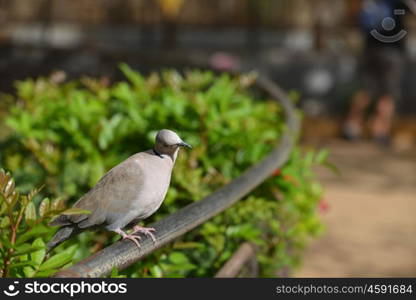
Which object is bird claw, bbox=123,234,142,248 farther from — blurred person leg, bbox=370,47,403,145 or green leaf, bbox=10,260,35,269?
blurred person leg, bbox=370,47,403,145

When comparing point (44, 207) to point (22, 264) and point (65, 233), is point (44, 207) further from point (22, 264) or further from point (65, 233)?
point (65, 233)

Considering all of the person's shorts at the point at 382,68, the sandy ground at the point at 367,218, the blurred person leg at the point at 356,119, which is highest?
the person's shorts at the point at 382,68

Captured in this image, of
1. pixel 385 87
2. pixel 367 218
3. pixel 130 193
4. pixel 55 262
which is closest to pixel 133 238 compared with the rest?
pixel 130 193

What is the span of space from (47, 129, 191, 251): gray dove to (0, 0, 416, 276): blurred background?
132 inches

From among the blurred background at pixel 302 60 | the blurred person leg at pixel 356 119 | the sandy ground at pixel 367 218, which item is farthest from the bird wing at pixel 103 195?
the blurred person leg at pixel 356 119

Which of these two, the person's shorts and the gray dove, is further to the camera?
the person's shorts

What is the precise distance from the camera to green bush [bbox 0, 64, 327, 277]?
4.03 m

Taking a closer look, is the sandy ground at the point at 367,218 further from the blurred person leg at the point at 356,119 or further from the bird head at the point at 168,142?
the bird head at the point at 168,142

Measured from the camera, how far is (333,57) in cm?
1825

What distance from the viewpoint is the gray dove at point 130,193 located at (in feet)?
7.52

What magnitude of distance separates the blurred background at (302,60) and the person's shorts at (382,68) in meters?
0.40

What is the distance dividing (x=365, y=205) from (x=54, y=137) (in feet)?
20.7

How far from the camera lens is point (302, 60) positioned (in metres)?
18.0

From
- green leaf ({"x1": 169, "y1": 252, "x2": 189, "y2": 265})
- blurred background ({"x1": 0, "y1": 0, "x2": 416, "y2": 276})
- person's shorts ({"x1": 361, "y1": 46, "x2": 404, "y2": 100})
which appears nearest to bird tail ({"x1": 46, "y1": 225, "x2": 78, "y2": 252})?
green leaf ({"x1": 169, "y1": 252, "x2": 189, "y2": 265})
